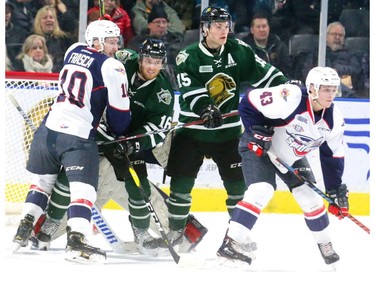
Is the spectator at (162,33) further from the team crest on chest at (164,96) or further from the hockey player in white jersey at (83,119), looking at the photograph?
the hockey player in white jersey at (83,119)

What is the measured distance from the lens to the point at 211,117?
16.1 ft

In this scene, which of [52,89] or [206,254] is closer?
[206,254]

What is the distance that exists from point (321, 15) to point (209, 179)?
1422mm

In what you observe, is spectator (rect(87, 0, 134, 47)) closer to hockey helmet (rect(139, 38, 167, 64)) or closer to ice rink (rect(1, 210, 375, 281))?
ice rink (rect(1, 210, 375, 281))

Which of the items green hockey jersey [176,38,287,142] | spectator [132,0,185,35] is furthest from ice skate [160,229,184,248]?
spectator [132,0,185,35]

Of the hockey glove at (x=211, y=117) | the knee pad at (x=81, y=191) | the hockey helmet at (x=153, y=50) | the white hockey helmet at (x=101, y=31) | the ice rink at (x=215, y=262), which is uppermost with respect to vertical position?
the white hockey helmet at (x=101, y=31)

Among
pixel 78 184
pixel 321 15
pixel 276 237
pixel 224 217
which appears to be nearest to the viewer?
pixel 78 184

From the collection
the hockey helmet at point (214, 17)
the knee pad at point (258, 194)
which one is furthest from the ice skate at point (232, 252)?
the hockey helmet at point (214, 17)

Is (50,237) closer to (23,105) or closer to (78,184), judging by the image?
(78,184)

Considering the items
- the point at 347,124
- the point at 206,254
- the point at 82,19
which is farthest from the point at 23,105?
the point at 347,124

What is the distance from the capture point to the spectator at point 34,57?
6.98 m

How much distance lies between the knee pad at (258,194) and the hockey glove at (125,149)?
2.06ft

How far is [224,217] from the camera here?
6531mm

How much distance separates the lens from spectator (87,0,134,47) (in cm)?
699
